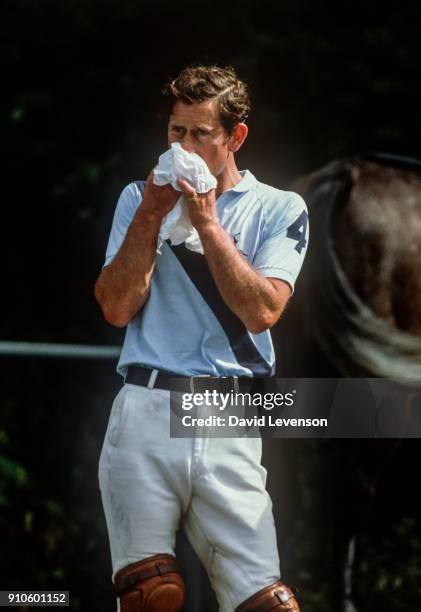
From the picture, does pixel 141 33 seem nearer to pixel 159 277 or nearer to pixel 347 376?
pixel 347 376

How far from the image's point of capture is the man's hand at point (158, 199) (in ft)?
5.53

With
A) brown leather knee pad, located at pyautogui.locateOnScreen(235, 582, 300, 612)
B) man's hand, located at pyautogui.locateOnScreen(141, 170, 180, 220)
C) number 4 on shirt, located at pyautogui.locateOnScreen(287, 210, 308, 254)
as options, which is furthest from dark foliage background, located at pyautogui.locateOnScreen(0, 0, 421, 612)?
man's hand, located at pyautogui.locateOnScreen(141, 170, 180, 220)

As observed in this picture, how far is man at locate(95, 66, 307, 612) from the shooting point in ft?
5.62

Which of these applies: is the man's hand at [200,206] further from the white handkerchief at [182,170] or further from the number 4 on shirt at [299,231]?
the number 4 on shirt at [299,231]

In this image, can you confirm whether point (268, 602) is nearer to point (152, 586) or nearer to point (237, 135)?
point (152, 586)

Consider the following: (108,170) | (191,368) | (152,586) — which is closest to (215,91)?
(191,368)

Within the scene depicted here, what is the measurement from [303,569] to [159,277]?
6.69 feet

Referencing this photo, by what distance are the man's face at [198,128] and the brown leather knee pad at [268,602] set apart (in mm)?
725

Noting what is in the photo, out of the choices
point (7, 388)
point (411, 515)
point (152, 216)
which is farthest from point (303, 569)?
point (152, 216)

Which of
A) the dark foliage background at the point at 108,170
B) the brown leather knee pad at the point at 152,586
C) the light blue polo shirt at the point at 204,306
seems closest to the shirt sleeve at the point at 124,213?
the light blue polo shirt at the point at 204,306

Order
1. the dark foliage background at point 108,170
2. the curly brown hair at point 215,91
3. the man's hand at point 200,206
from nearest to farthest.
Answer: the man's hand at point 200,206 → the curly brown hair at point 215,91 → the dark foliage background at point 108,170

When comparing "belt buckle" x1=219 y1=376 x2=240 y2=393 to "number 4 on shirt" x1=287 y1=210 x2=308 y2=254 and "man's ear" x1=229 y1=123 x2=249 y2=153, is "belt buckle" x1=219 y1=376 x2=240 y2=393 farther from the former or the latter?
"man's ear" x1=229 y1=123 x2=249 y2=153

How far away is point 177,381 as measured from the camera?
1.76 metres

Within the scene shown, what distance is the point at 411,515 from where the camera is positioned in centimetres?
374
